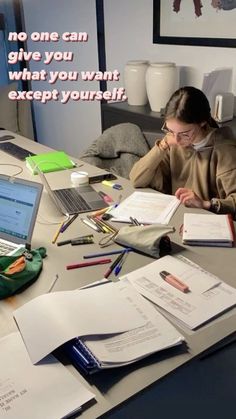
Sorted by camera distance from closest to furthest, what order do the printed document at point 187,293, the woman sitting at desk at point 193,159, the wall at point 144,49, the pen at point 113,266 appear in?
the printed document at point 187,293, the pen at point 113,266, the woman sitting at desk at point 193,159, the wall at point 144,49

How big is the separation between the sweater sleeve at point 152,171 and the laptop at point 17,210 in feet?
2.39

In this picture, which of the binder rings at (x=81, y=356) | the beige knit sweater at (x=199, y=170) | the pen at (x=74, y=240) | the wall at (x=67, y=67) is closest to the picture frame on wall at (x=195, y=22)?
the wall at (x=67, y=67)

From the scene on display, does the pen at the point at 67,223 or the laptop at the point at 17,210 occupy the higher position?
the laptop at the point at 17,210

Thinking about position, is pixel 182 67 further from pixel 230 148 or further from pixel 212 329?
pixel 212 329

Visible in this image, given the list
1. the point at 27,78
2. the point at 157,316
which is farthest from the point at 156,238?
the point at 27,78

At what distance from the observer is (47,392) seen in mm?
890

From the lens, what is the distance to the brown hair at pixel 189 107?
6.06 feet

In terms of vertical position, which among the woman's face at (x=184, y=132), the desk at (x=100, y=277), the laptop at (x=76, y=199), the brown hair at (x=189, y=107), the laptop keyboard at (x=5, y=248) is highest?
the brown hair at (x=189, y=107)

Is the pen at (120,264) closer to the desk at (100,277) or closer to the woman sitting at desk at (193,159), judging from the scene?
the desk at (100,277)

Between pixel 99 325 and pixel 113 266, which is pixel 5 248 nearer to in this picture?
pixel 113 266

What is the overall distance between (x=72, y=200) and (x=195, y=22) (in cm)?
177

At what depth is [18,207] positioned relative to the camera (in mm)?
1425

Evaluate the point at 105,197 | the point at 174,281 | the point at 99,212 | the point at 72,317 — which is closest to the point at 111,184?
the point at 105,197

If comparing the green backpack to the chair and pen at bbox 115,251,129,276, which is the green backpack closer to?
pen at bbox 115,251,129,276
